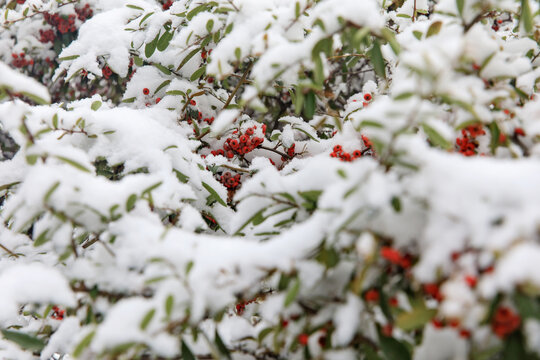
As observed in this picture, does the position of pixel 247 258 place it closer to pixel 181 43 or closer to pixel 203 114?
pixel 181 43

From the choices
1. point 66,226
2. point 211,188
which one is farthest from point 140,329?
point 211,188

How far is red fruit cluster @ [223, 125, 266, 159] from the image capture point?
224cm

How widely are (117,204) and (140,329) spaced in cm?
37

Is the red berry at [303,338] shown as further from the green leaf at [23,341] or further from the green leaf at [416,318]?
the green leaf at [23,341]

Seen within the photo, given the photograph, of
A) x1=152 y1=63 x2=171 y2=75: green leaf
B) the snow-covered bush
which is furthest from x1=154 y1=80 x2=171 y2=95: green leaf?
the snow-covered bush

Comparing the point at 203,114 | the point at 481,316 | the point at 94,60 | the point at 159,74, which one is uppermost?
the point at 481,316

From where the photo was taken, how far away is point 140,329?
0.91 meters

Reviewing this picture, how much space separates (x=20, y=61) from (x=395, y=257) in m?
4.18

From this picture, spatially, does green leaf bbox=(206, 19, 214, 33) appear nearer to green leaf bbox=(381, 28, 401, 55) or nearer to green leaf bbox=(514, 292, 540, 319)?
green leaf bbox=(381, 28, 401, 55)

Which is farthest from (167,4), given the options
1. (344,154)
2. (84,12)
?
(344,154)

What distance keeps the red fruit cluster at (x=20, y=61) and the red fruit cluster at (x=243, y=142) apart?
2719mm

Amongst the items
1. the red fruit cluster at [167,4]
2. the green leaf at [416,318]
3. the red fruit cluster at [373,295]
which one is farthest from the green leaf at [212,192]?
the red fruit cluster at [167,4]

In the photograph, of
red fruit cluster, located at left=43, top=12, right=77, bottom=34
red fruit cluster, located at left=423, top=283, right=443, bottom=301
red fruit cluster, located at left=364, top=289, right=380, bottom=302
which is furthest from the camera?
red fruit cluster, located at left=43, top=12, right=77, bottom=34

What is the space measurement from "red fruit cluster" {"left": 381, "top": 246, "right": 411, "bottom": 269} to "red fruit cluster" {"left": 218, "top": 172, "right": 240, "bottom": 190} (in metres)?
1.38
